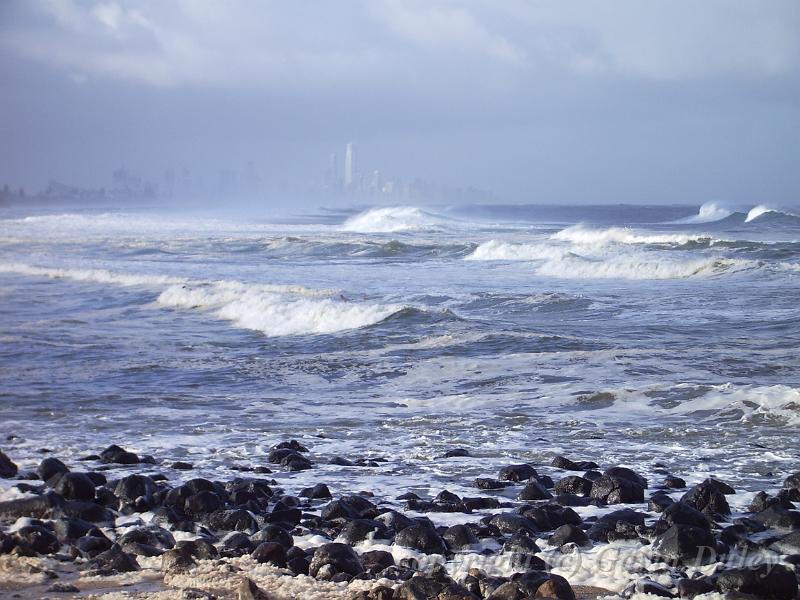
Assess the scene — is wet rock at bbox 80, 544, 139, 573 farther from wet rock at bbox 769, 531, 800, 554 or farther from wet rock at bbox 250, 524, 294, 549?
wet rock at bbox 769, 531, 800, 554

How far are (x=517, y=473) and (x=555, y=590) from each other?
2.24 meters

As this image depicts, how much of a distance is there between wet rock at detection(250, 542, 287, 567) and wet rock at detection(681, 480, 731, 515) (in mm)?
2332

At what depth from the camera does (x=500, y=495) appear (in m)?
5.72

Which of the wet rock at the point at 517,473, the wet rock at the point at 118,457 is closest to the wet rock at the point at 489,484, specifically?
the wet rock at the point at 517,473

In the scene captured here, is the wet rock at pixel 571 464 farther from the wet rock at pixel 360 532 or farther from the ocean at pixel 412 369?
the wet rock at pixel 360 532

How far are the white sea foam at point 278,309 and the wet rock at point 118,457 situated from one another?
7.77 metres

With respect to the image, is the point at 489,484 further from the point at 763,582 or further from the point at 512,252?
the point at 512,252

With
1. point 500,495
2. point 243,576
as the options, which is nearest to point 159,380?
point 500,495

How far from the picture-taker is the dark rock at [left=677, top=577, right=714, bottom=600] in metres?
3.91

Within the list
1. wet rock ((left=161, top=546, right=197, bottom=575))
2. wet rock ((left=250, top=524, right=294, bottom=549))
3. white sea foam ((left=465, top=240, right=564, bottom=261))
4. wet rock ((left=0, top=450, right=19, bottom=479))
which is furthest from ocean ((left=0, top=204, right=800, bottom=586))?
white sea foam ((left=465, top=240, right=564, bottom=261))

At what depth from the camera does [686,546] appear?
4.39 metres

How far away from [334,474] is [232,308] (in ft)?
36.3

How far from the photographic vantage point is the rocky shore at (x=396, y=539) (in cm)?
400

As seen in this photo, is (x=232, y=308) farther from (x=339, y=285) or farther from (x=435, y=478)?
(x=435, y=478)
